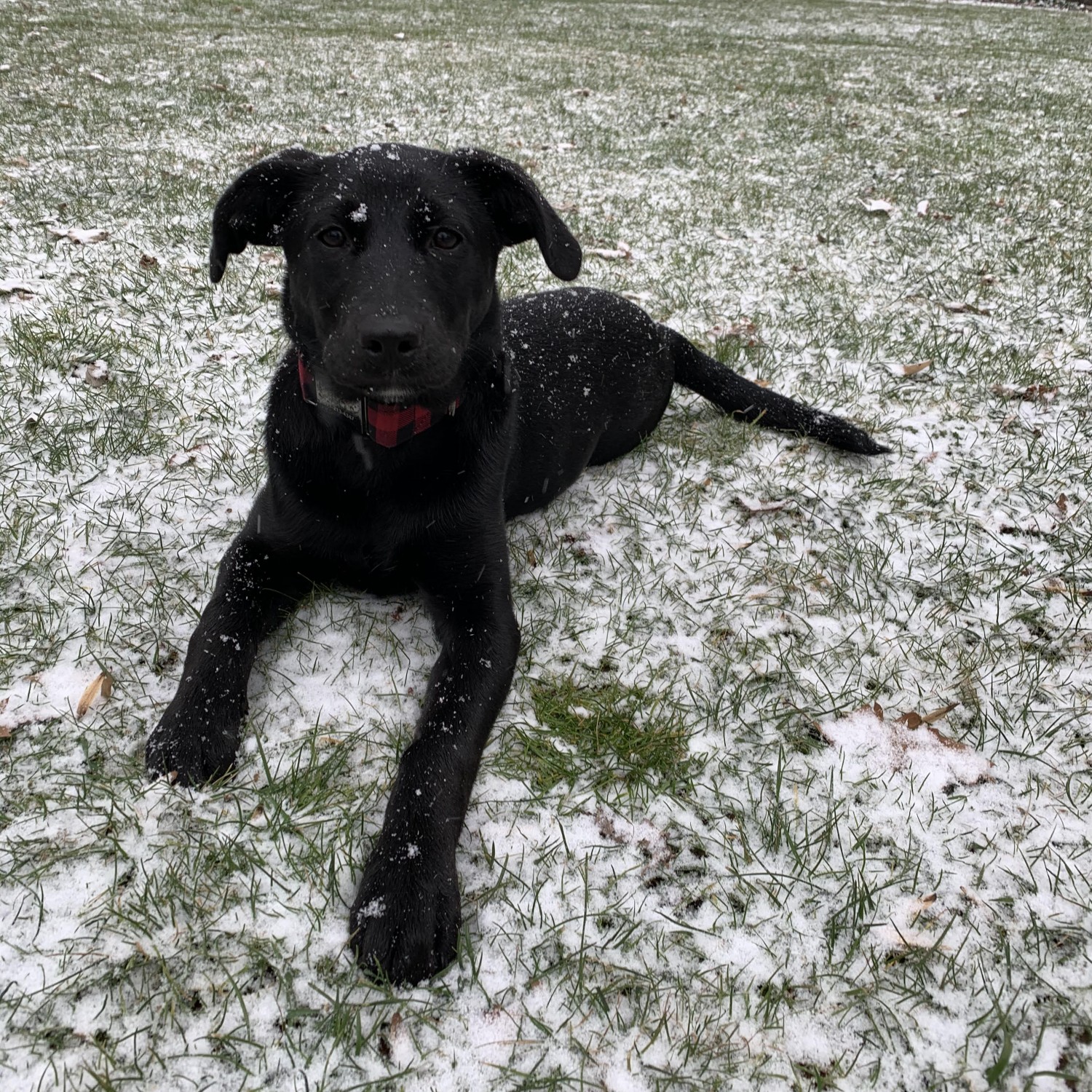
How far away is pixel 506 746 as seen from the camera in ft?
7.36

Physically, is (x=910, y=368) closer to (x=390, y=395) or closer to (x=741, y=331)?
(x=741, y=331)

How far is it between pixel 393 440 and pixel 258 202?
3.07 ft

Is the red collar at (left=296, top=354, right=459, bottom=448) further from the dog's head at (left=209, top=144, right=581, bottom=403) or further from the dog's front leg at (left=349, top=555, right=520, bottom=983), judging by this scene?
the dog's front leg at (left=349, top=555, right=520, bottom=983)

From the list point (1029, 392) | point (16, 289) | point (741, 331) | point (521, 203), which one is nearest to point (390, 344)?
point (521, 203)

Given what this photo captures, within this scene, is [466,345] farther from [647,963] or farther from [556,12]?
[556,12]

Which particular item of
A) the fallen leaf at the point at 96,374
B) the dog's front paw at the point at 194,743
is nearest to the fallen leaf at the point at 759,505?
the dog's front paw at the point at 194,743

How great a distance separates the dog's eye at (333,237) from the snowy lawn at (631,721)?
1.20 metres

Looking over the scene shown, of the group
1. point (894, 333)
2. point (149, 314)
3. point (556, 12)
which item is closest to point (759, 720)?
point (894, 333)

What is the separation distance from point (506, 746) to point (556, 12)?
864 inches

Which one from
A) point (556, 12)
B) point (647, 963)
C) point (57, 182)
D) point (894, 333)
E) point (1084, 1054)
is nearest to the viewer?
point (1084, 1054)

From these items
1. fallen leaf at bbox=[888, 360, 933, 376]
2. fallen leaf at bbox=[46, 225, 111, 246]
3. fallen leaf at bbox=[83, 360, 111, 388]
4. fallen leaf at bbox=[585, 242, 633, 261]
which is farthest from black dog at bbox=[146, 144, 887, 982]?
fallen leaf at bbox=[46, 225, 111, 246]

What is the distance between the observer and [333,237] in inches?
88.9

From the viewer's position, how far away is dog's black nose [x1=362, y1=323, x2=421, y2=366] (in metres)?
1.97

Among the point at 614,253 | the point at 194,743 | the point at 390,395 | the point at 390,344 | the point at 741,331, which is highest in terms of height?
the point at 390,344
